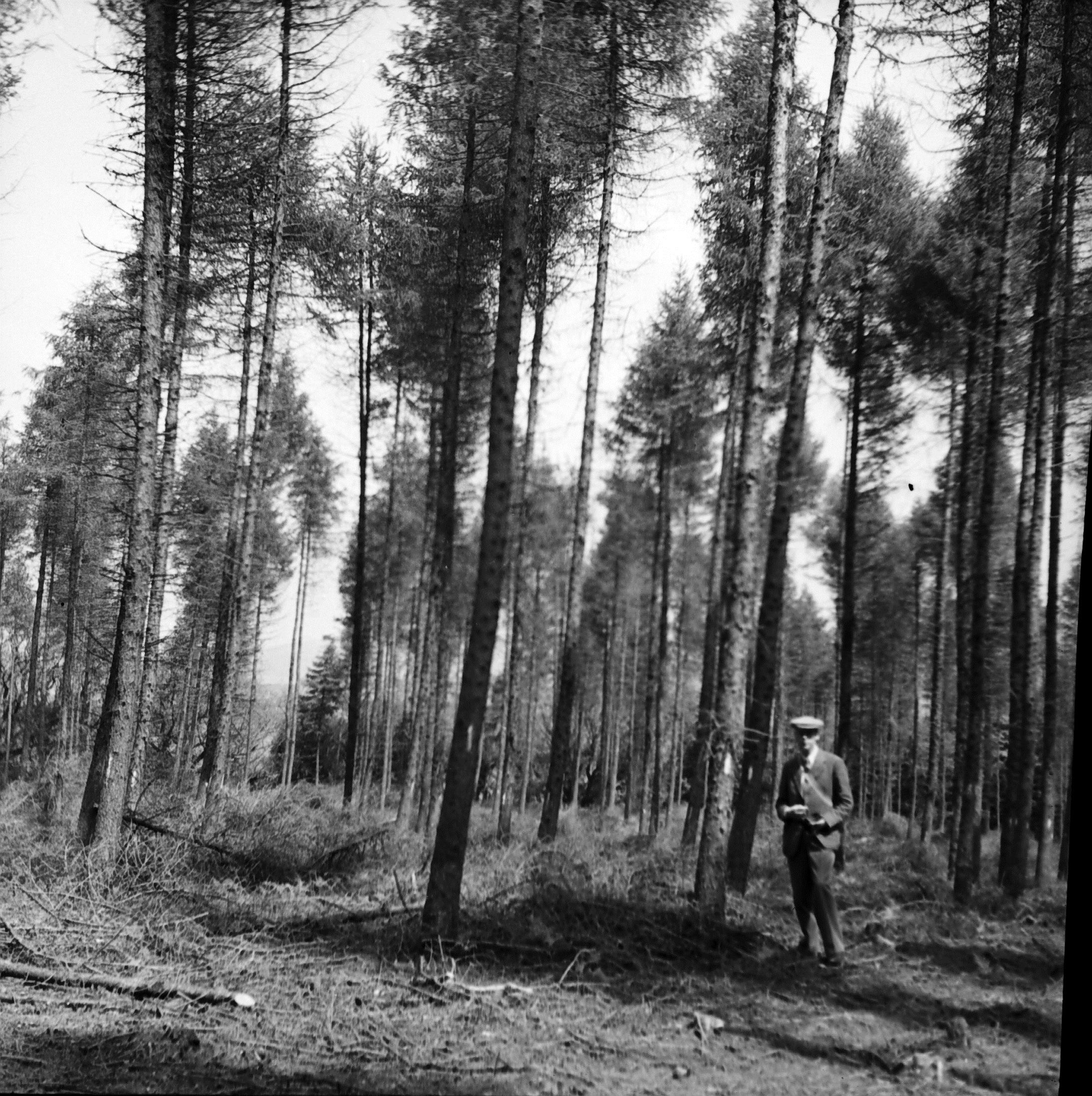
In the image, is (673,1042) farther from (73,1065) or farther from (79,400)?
(79,400)

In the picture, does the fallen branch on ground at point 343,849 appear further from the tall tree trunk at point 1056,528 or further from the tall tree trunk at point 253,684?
the tall tree trunk at point 1056,528

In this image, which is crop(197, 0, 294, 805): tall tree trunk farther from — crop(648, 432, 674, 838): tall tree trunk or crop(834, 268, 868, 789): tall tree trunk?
crop(648, 432, 674, 838): tall tree trunk

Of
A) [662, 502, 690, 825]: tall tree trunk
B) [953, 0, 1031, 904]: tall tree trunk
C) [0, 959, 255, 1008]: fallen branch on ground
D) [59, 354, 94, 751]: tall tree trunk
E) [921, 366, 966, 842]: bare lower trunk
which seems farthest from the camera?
[662, 502, 690, 825]: tall tree trunk

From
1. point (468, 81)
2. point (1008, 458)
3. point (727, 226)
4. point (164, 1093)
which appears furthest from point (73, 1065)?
point (727, 226)

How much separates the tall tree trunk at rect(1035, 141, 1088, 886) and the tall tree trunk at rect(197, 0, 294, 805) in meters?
10.9

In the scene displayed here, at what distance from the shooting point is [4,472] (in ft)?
24.6

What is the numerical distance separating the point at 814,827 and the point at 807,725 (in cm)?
75

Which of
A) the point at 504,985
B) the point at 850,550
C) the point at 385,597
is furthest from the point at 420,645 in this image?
the point at 504,985

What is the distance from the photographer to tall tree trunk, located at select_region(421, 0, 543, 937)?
620cm

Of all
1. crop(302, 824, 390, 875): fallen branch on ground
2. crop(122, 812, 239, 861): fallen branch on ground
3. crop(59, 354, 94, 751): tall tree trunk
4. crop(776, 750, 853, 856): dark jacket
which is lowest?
crop(302, 824, 390, 875): fallen branch on ground

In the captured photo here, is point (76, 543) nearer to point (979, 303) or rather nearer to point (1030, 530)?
point (979, 303)

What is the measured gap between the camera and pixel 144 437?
26.4ft

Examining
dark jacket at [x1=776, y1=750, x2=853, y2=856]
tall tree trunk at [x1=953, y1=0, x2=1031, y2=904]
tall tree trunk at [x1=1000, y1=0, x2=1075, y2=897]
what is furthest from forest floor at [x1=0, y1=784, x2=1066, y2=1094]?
tall tree trunk at [x1=1000, y1=0, x2=1075, y2=897]

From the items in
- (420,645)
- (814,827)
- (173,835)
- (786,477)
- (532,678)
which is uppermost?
(786,477)
